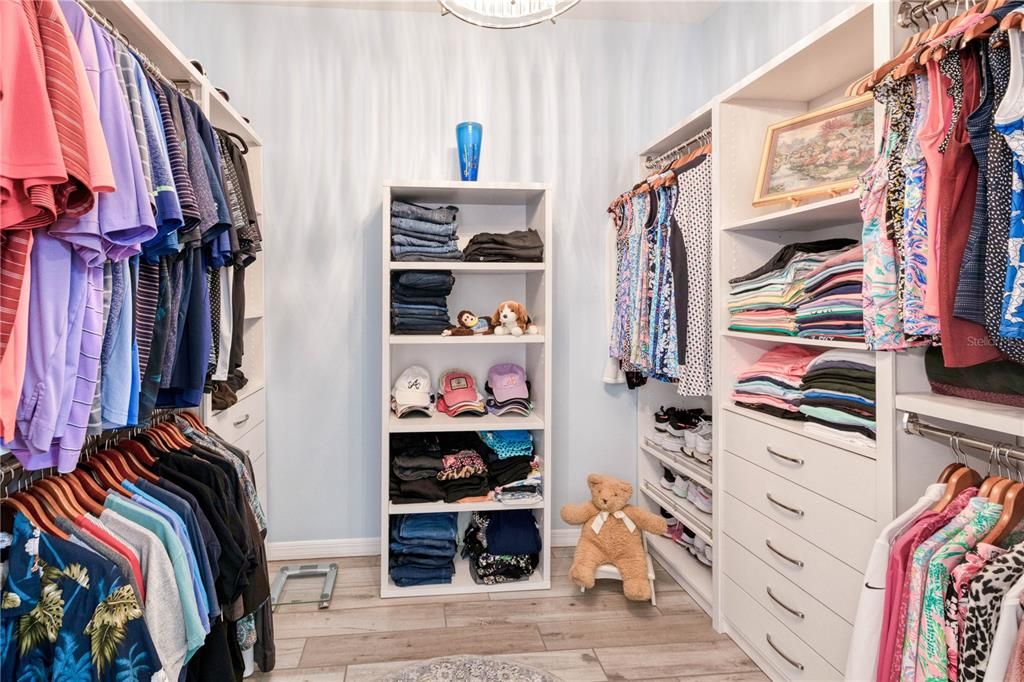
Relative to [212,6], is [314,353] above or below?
below

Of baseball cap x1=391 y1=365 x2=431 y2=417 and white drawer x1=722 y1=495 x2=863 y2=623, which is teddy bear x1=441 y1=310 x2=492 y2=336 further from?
white drawer x1=722 y1=495 x2=863 y2=623

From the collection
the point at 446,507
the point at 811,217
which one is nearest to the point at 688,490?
the point at 446,507

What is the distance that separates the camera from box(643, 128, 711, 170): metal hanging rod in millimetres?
2393

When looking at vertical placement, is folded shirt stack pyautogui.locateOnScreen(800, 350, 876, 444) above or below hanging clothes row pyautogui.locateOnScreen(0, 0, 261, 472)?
below

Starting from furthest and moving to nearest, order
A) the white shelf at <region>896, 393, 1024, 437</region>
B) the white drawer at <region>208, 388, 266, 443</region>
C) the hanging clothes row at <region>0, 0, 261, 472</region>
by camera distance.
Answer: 1. the white drawer at <region>208, 388, 266, 443</region>
2. the white shelf at <region>896, 393, 1024, 437</region>
3. the hanging clothes row at <region>0, 0, 261, 472</region>

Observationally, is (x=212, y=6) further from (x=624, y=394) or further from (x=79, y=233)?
(x=624, y=394)

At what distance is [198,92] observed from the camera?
1.90 m

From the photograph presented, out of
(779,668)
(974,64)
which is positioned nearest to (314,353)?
(779,668)

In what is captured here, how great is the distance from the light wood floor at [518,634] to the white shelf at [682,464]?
0.49 m

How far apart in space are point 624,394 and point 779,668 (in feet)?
4.72

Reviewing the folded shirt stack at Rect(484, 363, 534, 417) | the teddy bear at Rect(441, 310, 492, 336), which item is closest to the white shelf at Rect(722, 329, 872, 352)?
the folded shirt stack at Rect(484, 363, 534, 417)

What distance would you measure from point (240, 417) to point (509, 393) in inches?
42.6

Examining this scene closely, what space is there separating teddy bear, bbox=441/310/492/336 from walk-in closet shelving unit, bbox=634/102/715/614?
87cm

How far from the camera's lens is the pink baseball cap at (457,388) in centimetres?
268
